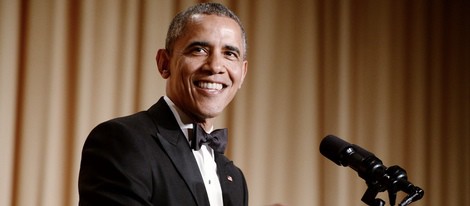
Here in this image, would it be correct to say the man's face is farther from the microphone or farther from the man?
the microphone

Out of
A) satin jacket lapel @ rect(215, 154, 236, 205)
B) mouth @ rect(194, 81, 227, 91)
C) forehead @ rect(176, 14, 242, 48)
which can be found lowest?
satin jacket lapel @ rect(215, 154, 236, 205)

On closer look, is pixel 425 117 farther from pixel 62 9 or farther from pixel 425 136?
pixel 62 9

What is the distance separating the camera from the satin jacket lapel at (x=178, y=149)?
1.80 metres

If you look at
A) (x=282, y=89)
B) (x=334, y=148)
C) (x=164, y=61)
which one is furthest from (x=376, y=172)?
(x=282, y=89)

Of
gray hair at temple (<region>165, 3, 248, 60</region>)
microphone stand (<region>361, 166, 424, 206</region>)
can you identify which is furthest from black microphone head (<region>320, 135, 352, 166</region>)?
gray hair at temple (<region>165, 3, 248, 60</region>)

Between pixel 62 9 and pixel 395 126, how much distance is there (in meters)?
2.10

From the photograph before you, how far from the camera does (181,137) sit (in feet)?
6.31

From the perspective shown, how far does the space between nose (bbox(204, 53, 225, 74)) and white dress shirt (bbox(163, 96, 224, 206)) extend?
0.16 m

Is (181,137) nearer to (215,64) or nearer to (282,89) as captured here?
(215,64)

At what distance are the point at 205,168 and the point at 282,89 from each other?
1968 mm

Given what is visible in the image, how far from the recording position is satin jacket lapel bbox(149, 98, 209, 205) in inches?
70.9

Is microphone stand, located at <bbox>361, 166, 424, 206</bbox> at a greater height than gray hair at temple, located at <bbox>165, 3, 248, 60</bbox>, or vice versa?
gray hair at temple, located at <bbox>165, 3, 248, 60</bbox>

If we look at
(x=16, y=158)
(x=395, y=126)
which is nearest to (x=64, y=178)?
(x=16, y=158)

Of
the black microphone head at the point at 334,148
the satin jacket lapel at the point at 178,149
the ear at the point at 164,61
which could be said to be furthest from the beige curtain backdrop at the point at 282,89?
the black microphone head at the point at 334,148
